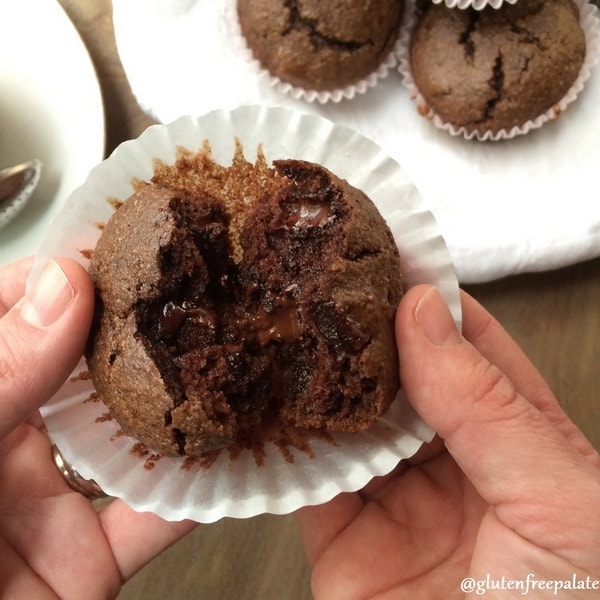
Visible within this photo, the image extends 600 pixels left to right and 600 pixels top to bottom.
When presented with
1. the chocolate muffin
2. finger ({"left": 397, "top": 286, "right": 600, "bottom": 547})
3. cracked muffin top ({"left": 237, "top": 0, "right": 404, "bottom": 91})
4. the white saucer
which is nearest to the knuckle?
finger ({"left": 397, "top": 286, "right": 600, "bottom": 547})

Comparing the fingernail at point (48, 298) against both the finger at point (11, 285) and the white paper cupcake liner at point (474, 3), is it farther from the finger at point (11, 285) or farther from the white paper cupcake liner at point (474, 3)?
the white paper cupcake liner at point (474, 3)

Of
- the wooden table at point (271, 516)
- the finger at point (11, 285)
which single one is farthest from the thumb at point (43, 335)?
the wooden table at point (271, 516)

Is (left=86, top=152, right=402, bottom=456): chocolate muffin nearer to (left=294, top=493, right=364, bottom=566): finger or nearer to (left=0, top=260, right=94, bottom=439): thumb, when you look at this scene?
(left=0, top=260, right=94, bottom=439): thumb

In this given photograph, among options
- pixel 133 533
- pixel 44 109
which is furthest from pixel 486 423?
pixel 44 109

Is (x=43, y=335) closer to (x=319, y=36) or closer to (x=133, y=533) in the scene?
(x=133, y=533)

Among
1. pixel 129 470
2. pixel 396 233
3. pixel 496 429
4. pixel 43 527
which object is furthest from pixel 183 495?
pixel 396 233

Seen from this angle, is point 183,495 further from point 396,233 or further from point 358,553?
point 396,233
